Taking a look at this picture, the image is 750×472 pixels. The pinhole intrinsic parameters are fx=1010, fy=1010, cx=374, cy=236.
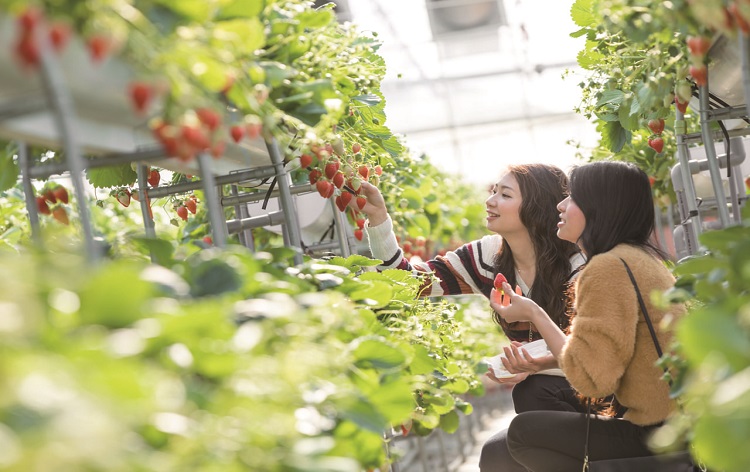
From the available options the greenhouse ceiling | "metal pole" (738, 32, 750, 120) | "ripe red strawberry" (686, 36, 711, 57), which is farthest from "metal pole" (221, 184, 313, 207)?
the greenhouse ceiling

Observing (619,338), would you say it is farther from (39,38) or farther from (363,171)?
(39,38)

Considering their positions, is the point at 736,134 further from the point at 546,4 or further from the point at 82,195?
the point at 546,4

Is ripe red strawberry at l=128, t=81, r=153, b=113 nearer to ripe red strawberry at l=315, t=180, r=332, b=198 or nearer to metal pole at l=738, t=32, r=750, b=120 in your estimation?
metal pole at l=738, t=32, r=750, b=120

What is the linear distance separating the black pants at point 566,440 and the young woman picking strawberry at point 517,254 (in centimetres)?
31

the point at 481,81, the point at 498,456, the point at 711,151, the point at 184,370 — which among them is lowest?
the point at 498,456

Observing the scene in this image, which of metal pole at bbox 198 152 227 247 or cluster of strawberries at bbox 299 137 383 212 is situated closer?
metal pole at bbox 198 152 227 247

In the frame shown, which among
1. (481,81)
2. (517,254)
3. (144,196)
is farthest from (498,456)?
(481,81)

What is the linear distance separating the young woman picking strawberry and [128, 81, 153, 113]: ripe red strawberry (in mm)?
1807

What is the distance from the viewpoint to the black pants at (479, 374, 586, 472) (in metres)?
2.90

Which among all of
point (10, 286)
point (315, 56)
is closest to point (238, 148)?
point (315, 56)

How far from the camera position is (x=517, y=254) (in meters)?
3.34

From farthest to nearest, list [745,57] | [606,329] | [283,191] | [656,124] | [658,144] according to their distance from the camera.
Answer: [658,144], [656,124], [606,329], [283,191], [745,57]

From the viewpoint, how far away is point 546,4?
1037 centimetres

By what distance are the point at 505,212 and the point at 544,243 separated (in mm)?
163
